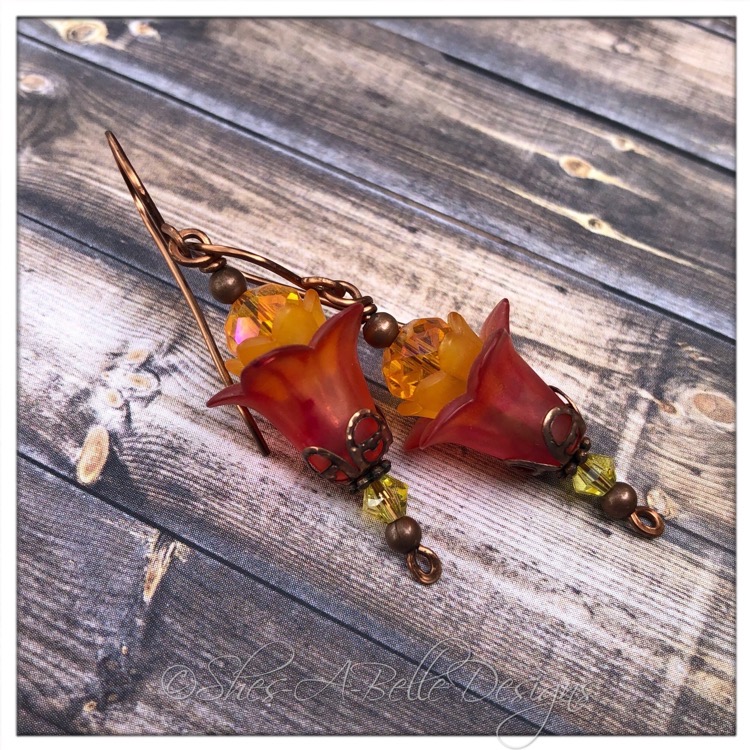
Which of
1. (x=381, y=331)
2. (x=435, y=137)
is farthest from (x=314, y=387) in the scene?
(x=435, y=137)

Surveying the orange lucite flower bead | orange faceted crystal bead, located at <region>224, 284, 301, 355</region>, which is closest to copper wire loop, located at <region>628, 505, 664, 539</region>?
the orange lucite flower bead

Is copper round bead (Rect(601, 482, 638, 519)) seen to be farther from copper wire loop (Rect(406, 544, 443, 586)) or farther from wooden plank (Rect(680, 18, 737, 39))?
wooden plank (Rect(680, 18, 737, 39))

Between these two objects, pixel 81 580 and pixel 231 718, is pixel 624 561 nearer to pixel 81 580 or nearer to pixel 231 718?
pixel 231 718

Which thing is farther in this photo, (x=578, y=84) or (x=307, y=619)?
(x=578, y=84)

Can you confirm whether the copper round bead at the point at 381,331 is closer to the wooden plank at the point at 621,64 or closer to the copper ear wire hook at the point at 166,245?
the copper ear wire hook at the point at 166,245

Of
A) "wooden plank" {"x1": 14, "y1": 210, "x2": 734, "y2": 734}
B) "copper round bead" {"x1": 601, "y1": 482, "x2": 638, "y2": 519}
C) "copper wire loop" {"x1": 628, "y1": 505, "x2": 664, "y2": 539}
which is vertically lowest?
"wooden plank" {"x1": 14, "y1": 210, "x2": 734, "y2": 734}

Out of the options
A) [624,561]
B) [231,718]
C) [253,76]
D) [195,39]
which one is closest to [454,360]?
[624,561]

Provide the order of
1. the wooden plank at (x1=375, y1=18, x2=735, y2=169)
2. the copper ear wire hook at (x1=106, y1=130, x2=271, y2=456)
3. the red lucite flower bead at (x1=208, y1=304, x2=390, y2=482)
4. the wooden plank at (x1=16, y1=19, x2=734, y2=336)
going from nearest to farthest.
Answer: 1. the red lucite flower bead at (x1=208, y1=304, x2=390, y2=482)
2. the copper ear wire hook at (x1=106, y1=130, x2=271, y2=456)
3. the wooden plank at (x1=16, y1=19, x2=734, y2=336)
4. the wooden plank at (x1=375, y1=18, x2=735, y2=169)
